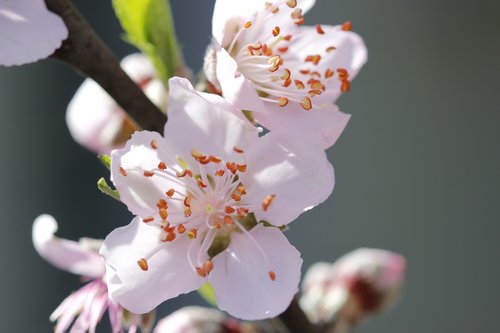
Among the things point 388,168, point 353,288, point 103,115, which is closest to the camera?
point 103,115

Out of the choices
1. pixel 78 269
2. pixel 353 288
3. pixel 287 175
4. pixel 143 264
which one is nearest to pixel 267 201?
pixel 287 175

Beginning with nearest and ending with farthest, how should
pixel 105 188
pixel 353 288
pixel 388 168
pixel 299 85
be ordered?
pixel 105 188, pixel 299 85, pixel 353 288, pixel 388 168

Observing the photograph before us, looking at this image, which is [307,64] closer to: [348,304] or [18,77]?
[348,304]

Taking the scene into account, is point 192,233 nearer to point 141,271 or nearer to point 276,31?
point 141,271

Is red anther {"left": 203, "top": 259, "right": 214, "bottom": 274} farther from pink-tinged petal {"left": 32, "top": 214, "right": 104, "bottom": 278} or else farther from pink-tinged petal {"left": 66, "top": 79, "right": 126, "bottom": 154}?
pink-tinged petal {"left": 66, "top": 79, "right": 126, "bottom": 154}

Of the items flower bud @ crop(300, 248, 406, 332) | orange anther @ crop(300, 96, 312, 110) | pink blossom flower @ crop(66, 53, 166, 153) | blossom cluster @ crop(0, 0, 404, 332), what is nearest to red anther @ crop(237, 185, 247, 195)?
blossom cluster @ crop(0, 0, 404, 332)

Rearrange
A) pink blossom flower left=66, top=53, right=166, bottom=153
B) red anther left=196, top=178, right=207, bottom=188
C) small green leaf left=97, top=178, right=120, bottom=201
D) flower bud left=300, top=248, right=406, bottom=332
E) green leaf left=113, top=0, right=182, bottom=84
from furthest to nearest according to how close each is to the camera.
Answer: flower bud left=300, top=248, right=406, bottom=332, pink blossom flower left=66, top=53, right=166, bottom=153, green leaf left=113, top=0, right=182, bottom=84, red anther left=196, top=178, right=207, bottom=188, small green leaf left=97, top=178, right=120, bottom=201

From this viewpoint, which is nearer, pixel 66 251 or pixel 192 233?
pixel 192 233

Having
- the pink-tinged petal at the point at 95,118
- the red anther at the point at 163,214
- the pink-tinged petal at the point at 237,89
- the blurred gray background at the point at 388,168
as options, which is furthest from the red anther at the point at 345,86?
the blurred gray background at the point at 388,168
